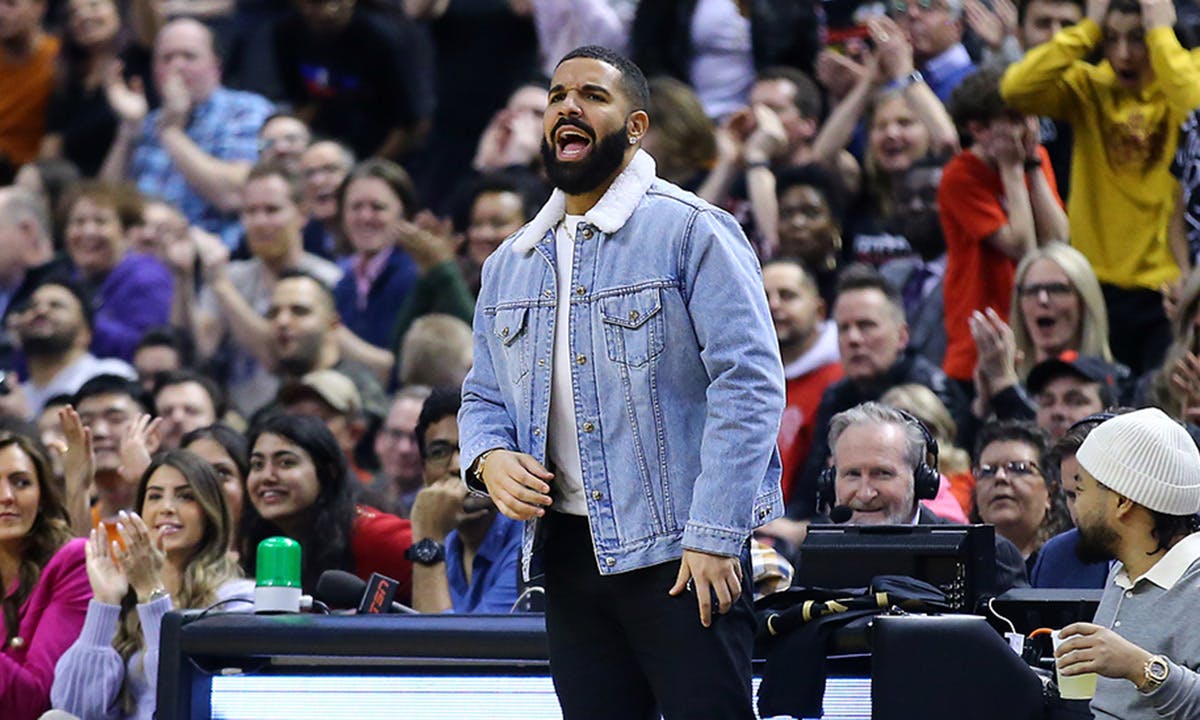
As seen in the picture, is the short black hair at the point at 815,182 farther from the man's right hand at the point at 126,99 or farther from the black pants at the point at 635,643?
the black pants at the point at 635,643

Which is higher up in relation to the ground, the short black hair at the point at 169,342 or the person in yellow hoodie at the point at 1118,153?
the person in yellow hoodie at the point at 1118,153

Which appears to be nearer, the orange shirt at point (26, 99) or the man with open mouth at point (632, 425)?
the man with open mouth at point (632, 425)

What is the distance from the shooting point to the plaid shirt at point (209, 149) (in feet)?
40.3

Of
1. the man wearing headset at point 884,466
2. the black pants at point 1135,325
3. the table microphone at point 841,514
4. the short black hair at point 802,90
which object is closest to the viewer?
the table microphone at point 841,514

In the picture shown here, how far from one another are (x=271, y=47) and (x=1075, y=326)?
22.0 ft

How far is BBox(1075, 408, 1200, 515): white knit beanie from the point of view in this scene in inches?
190

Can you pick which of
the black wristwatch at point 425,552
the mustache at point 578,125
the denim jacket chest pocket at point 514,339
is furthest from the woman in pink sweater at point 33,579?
the mustache at point 578,125

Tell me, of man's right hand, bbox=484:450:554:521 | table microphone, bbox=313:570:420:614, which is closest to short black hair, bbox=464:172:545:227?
table microphone, bbox=313:570:420:614

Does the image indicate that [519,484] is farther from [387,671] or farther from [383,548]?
[383,548]

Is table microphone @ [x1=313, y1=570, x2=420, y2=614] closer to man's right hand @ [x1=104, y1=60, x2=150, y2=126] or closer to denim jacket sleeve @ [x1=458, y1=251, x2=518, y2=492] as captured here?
denim jacket sleeve @ [x1=458, y1=251, x2=518, y2=492]

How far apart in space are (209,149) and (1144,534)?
27.5 feet

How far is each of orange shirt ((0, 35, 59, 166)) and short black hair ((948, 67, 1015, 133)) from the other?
647 centimetres

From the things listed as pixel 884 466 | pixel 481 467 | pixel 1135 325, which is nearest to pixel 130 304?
pixel 1135 325

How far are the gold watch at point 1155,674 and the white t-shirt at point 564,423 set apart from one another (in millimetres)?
1271
